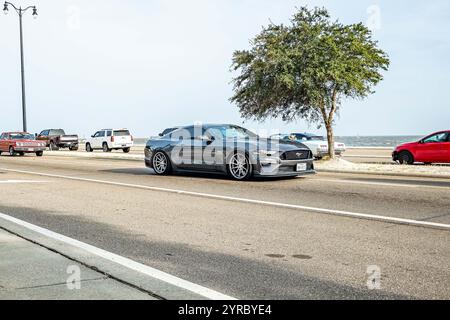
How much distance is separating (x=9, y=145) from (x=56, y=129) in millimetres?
16012

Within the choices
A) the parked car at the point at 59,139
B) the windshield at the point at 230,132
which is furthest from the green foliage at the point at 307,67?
the parked car at the point at 59,139

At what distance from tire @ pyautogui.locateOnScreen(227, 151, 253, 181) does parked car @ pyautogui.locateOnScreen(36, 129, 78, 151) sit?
3491cm

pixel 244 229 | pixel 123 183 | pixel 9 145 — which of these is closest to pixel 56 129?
pixel 9 145

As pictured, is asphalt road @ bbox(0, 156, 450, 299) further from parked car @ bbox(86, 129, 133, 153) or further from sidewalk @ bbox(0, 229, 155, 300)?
parked car @ bbox(86, 129, 133, 153)

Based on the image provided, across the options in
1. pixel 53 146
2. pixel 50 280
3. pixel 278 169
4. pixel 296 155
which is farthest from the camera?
pixel 53 146

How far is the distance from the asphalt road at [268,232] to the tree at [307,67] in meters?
8.61

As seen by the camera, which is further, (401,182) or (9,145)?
(9,145)

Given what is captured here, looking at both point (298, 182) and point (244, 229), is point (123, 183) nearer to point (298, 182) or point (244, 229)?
point (298, 182)

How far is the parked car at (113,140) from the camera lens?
128 feet

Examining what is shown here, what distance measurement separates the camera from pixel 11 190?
39.1 ft

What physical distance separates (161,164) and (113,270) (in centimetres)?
1061

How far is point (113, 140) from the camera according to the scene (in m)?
38.9

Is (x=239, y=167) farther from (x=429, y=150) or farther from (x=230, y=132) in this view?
(x=429, y=150)

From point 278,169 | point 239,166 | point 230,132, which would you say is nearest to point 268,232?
point 278,169
